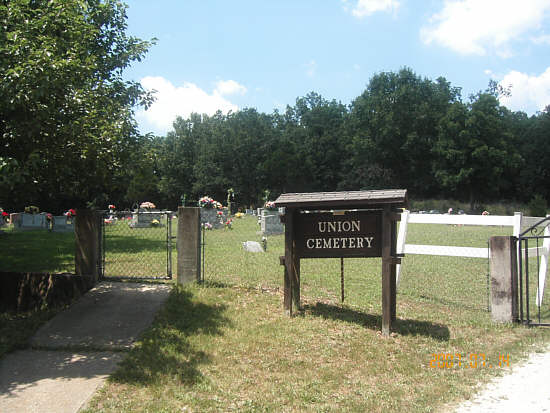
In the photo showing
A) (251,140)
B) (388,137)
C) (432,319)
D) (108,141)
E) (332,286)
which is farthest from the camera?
(251,140)

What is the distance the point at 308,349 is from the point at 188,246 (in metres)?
3.05

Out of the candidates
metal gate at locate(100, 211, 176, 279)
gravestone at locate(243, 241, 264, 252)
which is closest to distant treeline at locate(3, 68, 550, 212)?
metal gate at locate(100, 211, 176, 279)

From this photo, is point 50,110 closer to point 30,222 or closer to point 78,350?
point 78,350

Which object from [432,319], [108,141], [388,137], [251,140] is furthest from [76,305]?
[251,140]

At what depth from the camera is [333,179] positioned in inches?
2692

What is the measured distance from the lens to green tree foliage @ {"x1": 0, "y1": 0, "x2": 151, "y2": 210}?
5220 millimetres

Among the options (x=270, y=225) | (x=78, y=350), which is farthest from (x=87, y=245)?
(x=270, y=225)

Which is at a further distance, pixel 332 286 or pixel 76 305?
pixel 332 286

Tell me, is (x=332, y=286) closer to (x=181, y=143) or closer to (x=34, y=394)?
(x=34, y=394)

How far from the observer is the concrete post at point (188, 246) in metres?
7.83

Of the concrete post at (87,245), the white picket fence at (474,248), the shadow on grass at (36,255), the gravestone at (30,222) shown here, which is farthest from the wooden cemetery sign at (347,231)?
the gravestone at (30,222)

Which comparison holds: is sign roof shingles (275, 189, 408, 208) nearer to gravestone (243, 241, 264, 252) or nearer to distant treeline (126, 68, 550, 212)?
gravestone (243, 241, 264, 252)

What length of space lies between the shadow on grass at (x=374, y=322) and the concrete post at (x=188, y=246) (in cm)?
200

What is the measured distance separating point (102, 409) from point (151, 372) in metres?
0.78
